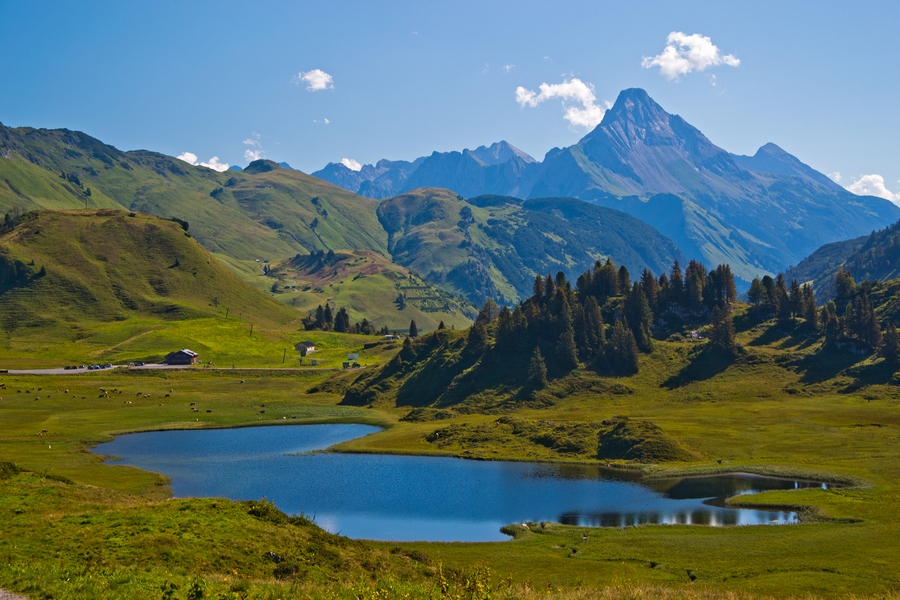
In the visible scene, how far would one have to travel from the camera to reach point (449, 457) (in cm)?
14075

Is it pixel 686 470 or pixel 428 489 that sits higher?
pixel 686 470

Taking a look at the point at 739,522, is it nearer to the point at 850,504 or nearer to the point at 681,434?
the point at 850,504

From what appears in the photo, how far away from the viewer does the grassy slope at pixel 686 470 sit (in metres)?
60.6

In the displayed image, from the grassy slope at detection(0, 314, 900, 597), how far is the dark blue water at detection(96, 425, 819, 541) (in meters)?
6.43

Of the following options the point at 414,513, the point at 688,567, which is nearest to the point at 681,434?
the point at 414,513

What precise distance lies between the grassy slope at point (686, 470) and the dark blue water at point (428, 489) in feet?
21.1

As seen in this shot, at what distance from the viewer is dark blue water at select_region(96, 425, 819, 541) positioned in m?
93.7

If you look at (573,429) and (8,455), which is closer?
(8,455)

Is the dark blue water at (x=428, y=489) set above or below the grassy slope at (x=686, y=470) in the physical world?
below

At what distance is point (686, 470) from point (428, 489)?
4154 centimetres

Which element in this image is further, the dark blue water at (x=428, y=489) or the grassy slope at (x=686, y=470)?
the dark blue water at (x=428, y=489)

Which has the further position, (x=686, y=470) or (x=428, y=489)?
(x=686, y=470)

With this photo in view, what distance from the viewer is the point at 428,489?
113 metres

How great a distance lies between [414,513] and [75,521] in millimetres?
53819
